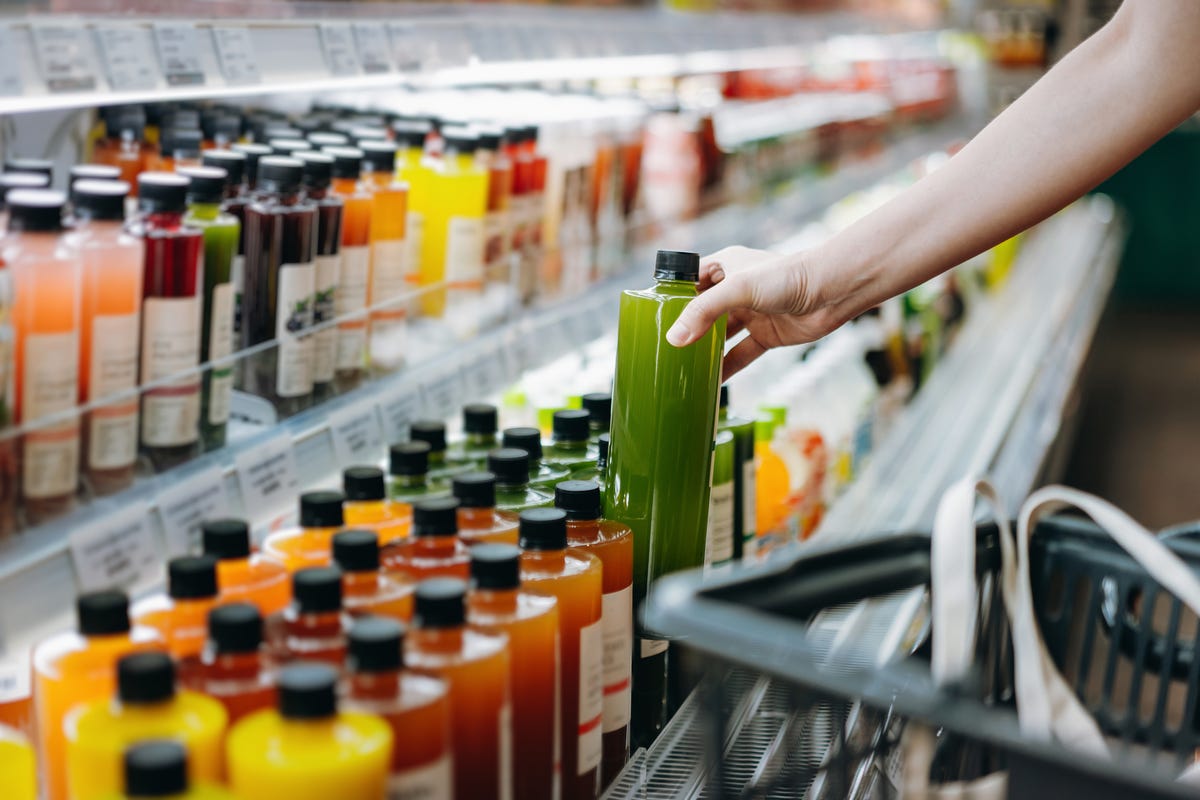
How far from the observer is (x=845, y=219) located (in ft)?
12.9

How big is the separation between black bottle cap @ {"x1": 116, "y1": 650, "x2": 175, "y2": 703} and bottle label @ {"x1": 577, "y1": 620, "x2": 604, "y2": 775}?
1.27 ft

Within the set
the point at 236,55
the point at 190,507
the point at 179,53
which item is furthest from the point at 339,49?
the point at 190,507

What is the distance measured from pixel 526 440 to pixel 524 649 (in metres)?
0.41

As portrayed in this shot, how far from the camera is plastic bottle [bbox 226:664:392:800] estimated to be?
2.54ft

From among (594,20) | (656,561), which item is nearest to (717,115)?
(594,20)

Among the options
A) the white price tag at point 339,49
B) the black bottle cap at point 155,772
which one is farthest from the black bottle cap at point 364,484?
the white price tag at point 339,49

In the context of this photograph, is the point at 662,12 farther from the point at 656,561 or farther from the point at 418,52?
the point at 656,561

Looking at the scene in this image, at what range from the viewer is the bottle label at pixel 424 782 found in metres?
0.85

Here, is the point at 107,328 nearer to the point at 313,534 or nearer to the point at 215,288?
the point at 215,288

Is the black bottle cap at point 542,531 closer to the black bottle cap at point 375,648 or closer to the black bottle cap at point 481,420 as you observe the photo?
the black bottle cap at point 375,648

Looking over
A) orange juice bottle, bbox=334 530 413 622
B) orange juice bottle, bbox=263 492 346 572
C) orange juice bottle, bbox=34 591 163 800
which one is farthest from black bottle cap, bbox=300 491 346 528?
orange juice bottle, bbox=34 591 163 800

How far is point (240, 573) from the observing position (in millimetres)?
1063

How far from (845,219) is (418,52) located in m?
2.26

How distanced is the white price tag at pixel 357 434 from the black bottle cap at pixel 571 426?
0.22 m
